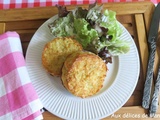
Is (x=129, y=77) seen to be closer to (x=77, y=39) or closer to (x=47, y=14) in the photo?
(x=77, y=39)

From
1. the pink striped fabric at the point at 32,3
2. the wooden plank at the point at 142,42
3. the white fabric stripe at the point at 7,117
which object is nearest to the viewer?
the white fabric stripe at the point at 7,117

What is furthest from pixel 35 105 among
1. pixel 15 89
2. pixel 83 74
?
pixel 83 74

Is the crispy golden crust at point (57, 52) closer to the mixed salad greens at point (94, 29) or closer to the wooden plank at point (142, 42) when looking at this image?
the mixed salad greens at point (94, 29)

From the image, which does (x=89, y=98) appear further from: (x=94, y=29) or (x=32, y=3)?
(x=32, y=3)

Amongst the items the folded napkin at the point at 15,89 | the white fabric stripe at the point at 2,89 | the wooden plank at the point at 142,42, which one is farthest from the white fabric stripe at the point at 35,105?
the wooden plank at the point at 142,42

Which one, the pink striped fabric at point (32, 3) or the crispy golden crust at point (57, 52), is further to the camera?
the pink striped fabric at point (32, 3)
